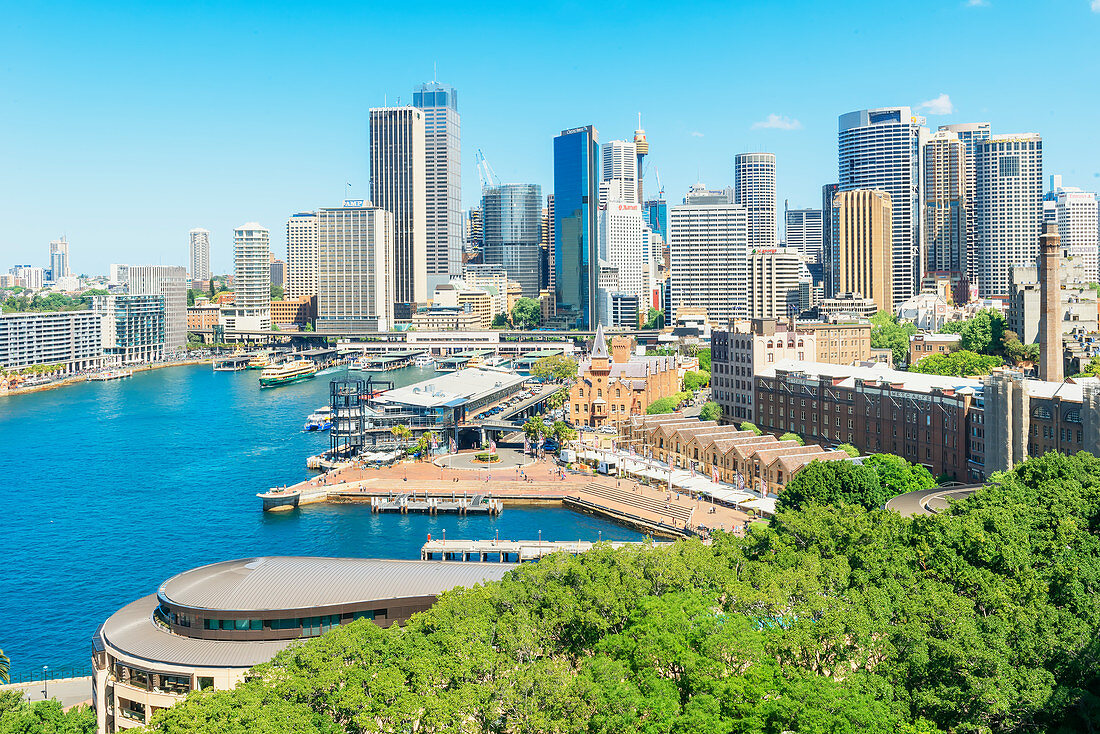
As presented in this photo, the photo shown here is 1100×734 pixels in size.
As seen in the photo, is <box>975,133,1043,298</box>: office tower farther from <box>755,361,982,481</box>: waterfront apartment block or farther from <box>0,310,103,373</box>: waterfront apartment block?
<box>0,310,103,373</box>: waterfront apartment block

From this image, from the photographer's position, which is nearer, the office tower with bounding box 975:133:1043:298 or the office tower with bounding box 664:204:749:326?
the office tower with bounding box 664:204:749:326

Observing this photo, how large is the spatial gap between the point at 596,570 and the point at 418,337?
545ft

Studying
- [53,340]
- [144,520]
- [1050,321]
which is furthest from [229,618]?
[53,340]

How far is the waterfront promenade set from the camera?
2395 inches

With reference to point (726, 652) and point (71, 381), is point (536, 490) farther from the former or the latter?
point (71, 381)

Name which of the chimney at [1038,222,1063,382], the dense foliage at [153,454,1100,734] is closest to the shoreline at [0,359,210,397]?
the chimney at [1038,222,1063,382]

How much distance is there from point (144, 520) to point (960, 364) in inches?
3005

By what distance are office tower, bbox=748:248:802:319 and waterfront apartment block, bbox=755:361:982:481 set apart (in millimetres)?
90762

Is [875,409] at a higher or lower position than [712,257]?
lower

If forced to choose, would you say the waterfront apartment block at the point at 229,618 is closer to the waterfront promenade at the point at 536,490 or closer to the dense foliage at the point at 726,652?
the dense foliage at the point at 726,652

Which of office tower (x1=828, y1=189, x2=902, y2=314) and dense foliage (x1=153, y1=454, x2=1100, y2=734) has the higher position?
office tower (x1=828, y1=189, x2=902, y2=314)

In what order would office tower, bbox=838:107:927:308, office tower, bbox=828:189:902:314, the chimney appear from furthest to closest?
office tower, bbox=838:107:927:308 → office tower, bbox=828:189:902:314 → the chimney

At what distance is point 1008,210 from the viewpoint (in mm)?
188500

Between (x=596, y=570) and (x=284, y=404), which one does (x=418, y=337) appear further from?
(x=596, y=570)
